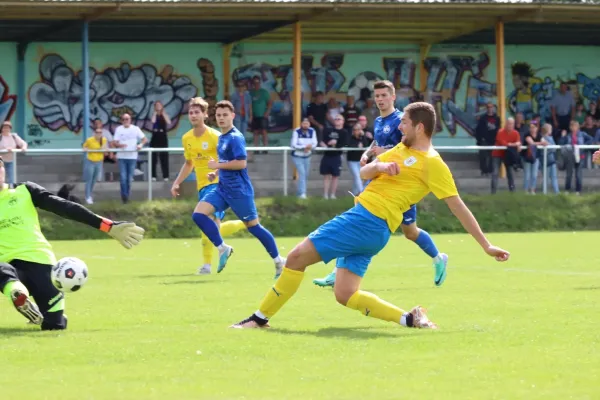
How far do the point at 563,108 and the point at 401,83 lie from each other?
451 centimetres

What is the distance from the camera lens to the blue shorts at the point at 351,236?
949 centimetres

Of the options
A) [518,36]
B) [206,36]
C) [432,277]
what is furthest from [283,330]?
[518,36]

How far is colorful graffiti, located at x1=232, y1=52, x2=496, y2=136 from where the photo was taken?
36.0 meters

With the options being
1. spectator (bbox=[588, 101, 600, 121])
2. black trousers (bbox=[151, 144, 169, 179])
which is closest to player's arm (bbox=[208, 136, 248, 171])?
black trousers (bbox=[151, 144, 169, 179])

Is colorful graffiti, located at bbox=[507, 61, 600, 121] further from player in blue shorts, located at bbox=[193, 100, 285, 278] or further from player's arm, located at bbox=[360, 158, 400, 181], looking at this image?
player's arm, located at bbox=[360, 158, 400, 181]

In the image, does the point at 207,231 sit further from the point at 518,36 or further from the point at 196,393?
the point at 518,36

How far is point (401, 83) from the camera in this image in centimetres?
3694

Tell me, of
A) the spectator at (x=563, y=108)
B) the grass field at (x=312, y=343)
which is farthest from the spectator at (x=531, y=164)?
the grass field at (x=312, y=343)

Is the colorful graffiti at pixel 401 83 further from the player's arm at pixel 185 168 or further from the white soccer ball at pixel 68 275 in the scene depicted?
the white soccer ball at pixel 68 275

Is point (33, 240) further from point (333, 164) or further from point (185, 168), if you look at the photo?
point (333, 164)

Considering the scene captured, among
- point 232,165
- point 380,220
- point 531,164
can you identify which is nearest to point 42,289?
point 380,220

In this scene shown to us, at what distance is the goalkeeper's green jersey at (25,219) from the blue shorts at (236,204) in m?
5.35

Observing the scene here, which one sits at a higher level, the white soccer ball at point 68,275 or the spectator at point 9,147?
the spectator at point 9,147

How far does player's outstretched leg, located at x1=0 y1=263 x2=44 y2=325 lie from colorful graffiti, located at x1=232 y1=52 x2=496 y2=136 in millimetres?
26215
